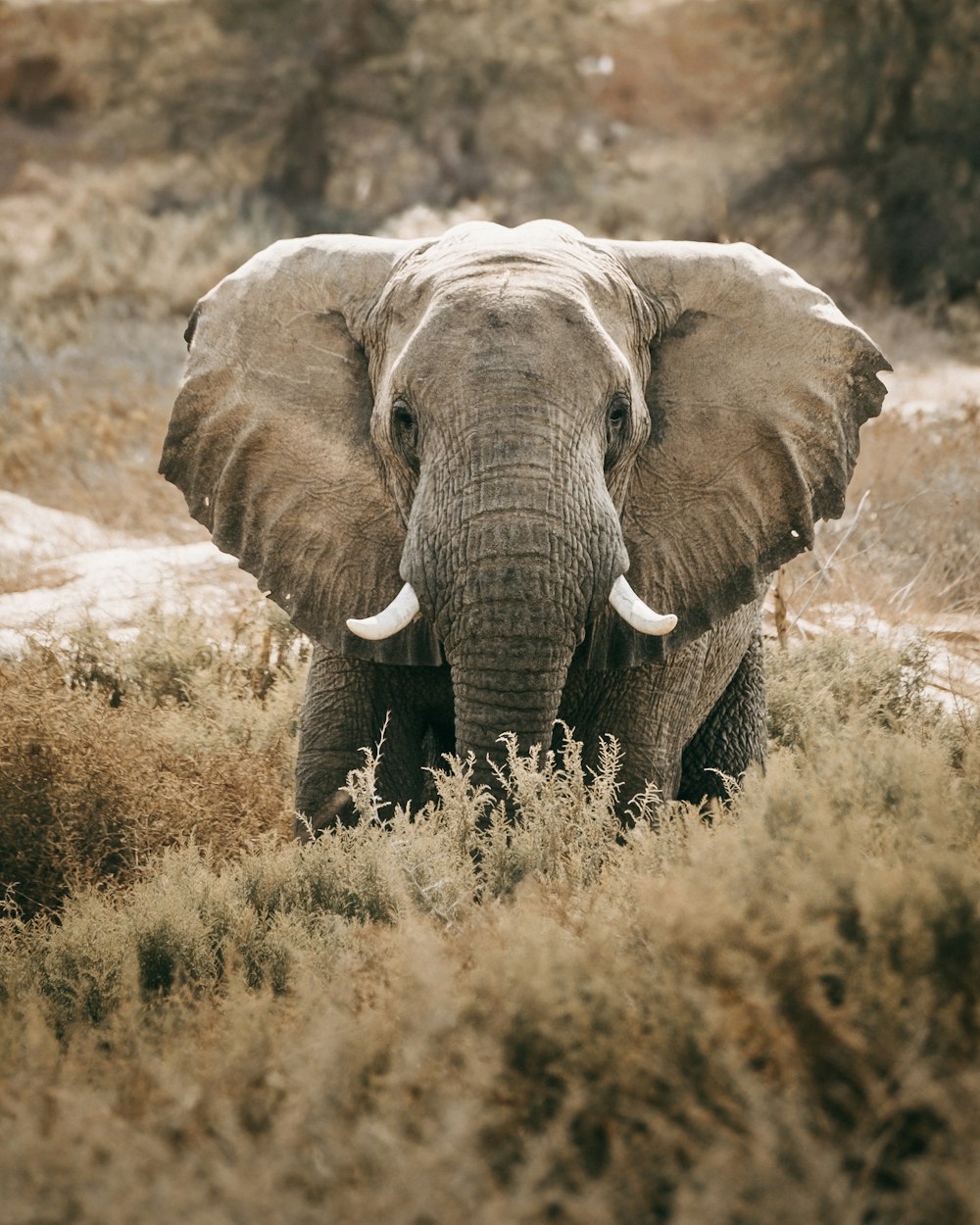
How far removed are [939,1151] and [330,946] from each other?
5.97ft

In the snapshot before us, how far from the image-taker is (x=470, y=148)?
21203mm

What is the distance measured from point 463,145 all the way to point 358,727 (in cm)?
1806

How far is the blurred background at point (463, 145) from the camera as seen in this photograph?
15711 millimetres

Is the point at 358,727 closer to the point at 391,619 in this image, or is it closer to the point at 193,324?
the point at 391,619

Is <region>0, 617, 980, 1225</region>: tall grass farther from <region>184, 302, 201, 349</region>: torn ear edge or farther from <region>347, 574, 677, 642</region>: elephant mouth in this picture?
<region>184, 302, 201, 349</region>: torn ear edge

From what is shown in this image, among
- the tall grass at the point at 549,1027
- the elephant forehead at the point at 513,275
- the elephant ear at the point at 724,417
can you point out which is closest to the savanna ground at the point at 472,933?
the tall grass at the point at 549,1027

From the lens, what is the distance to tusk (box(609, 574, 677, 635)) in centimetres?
387

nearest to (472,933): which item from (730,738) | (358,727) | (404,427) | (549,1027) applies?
(549,1027)

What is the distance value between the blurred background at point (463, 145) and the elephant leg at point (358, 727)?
25.6 feet

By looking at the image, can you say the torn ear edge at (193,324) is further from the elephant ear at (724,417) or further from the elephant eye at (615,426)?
the elephant eye at (615,426)

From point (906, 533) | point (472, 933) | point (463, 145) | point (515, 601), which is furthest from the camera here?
point (463, 145)

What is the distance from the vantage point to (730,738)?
5430 mm

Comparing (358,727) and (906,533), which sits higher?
(906,533)

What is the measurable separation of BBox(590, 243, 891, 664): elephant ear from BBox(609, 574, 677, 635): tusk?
446 millimetres
